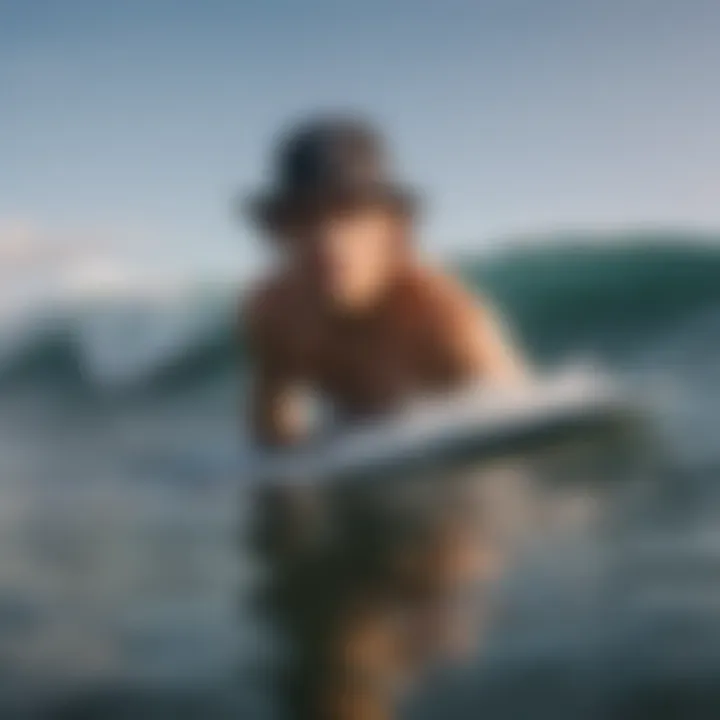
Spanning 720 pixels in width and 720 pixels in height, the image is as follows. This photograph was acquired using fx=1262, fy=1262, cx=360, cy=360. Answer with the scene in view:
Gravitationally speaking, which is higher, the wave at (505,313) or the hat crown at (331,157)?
the hat crown at (331,157)

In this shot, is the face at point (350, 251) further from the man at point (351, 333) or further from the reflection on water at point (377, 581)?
the reflection on water at point (377, 581)

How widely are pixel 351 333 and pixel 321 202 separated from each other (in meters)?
0.10

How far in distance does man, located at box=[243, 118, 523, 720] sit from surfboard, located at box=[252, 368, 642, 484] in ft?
0.05

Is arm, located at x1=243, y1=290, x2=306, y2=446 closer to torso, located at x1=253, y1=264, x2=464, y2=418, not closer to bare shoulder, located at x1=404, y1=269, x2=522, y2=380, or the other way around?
torso, located at x1=253, y1=264, x2=464, y2=418

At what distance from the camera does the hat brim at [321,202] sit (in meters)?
0.95

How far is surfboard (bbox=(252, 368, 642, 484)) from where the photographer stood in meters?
0.94

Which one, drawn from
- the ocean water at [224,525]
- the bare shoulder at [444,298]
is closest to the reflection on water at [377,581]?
the ocean water at [224,525]

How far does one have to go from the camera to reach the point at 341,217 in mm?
Result: 956

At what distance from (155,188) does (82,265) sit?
85 mm

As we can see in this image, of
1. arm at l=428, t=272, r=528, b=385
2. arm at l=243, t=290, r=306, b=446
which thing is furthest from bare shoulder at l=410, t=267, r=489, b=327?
arm at l=243, t=290, r=306, b=446

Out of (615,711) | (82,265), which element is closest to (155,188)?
(82,265)

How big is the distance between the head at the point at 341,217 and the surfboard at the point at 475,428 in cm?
10

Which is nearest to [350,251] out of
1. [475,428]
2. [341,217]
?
[341,217]

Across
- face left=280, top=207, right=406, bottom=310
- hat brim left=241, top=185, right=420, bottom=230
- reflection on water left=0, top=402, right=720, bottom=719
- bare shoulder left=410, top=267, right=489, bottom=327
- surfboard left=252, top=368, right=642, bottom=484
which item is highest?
hat brim left=241, top=185, right=420, bottom=230
